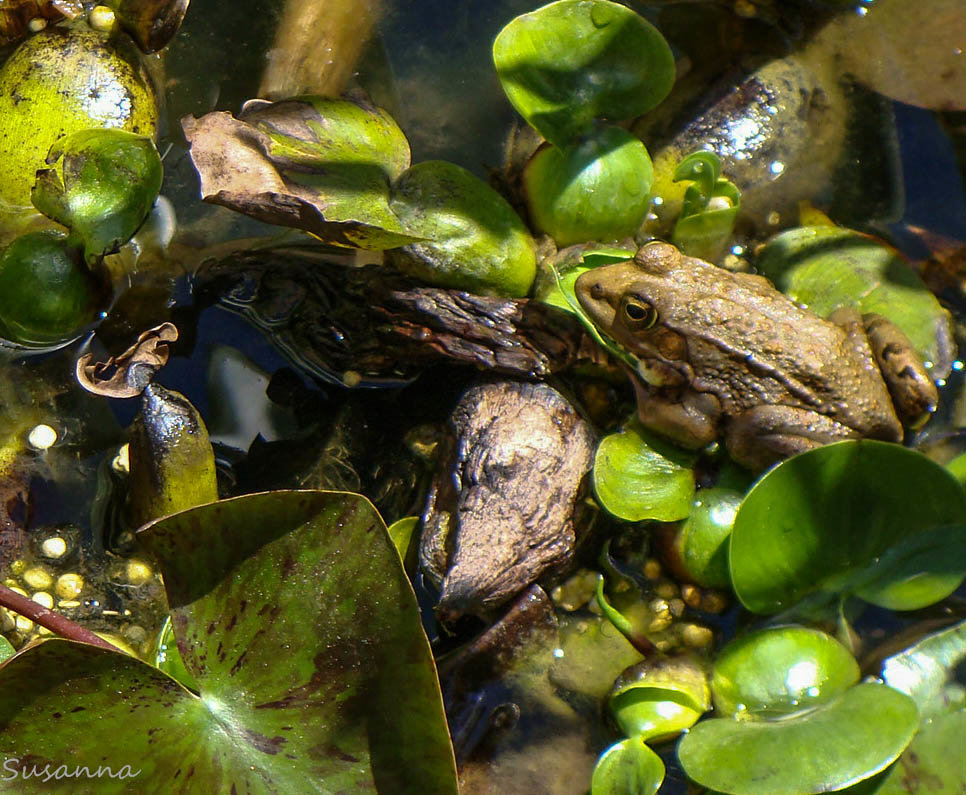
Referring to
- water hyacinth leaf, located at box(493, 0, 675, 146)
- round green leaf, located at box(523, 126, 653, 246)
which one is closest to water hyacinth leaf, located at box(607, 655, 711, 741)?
round green leaf, located at box(523, 126, 653, 246)

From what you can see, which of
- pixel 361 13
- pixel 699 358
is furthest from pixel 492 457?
pixel 361 13

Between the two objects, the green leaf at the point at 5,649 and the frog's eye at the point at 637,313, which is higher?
the frog's eye at the point at 637,313

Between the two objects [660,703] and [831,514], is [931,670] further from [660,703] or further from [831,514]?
[660,703]

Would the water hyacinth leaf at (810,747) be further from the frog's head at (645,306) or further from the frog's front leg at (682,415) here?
the frog's head at (645,306)

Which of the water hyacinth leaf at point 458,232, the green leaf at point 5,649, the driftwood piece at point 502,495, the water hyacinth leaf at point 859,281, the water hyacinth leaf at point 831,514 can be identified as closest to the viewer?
the water hyacinth leaf at point 831,514

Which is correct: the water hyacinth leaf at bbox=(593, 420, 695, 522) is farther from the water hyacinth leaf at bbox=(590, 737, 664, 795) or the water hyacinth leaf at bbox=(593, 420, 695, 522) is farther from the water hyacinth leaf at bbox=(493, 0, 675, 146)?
the water hyacinth leaf at bbox=(493, 0, 675, 146)

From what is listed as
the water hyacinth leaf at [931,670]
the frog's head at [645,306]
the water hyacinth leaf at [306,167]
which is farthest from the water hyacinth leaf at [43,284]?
the water hyacinth leaf at [931,670]

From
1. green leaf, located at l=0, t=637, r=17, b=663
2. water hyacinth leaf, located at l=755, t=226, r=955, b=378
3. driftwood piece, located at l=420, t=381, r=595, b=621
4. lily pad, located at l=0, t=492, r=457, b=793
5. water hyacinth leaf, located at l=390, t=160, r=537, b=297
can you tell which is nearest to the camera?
lily pad, located at l=0, t=492, r=457, b=793
